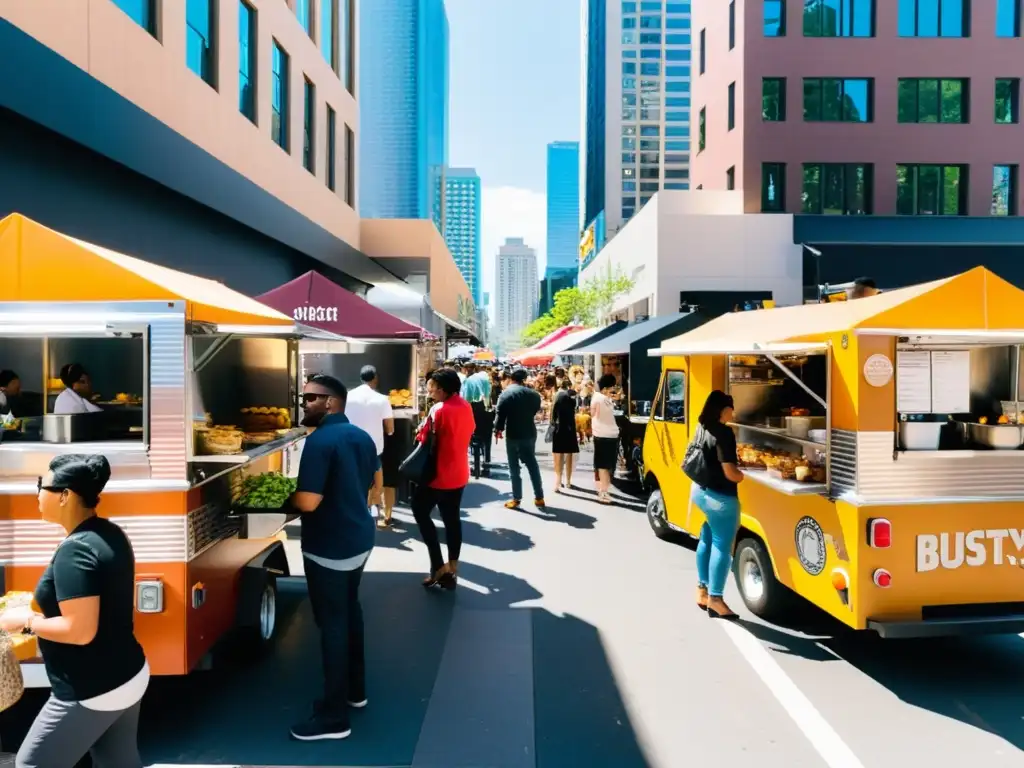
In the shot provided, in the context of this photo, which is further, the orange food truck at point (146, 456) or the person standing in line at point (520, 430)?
the person standing in line at point (520, 430)

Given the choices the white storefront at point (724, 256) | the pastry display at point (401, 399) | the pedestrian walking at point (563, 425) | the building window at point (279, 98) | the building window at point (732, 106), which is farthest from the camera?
the building window at point (732, 106)

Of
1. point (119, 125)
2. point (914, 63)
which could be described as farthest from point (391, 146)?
point (119, 125)

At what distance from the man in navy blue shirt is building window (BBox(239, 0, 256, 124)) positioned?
1571 cm

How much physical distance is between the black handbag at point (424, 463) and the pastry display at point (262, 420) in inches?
44.6

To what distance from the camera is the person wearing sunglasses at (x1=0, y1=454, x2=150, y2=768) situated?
8.68 feet

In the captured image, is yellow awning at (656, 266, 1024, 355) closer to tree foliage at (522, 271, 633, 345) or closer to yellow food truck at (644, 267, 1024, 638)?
yellow food truck at (644, 267, 1024, 638)

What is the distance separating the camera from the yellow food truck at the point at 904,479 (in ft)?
15.6

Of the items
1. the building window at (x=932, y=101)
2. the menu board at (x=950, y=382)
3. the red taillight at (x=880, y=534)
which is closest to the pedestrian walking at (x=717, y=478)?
the red taillight at (x=880, y=534)

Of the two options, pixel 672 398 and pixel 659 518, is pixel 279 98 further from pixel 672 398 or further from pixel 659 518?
pixel 659 518

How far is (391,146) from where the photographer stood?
604 ft

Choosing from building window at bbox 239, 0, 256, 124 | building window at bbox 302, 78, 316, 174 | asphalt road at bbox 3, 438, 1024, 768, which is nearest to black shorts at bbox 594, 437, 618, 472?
asphalt road at bbox 3, 438, 1024, 768

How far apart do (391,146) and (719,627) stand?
191 meters

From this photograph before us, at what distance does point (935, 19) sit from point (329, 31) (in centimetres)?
2200

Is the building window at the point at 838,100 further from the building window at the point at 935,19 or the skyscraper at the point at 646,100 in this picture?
the skyscraper at the point at 646,100
